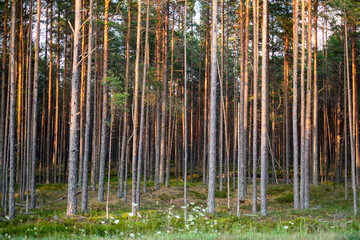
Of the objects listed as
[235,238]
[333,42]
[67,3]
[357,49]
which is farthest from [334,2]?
[67,3]

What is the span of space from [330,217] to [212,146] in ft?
16.5

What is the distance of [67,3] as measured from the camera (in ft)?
83.5

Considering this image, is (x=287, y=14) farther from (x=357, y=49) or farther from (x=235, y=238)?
(x=235, y=238)

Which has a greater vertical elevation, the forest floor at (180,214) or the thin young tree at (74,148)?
the thin young tree at (74,148)

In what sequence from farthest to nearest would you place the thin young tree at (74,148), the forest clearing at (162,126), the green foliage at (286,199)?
1. the green foliage at (286,199)
2. the thin young tree at (74,148)
3. the forest clearing at (162,126)

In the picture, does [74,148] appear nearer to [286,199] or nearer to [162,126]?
[162,126]

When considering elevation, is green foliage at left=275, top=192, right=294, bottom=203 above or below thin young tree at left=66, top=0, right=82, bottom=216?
below

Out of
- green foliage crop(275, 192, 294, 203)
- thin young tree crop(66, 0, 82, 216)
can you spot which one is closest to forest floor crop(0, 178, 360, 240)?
green foliage crop(275, 192, 294, 203)

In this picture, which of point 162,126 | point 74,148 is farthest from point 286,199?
point 74,148

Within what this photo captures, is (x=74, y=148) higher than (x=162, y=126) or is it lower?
lower

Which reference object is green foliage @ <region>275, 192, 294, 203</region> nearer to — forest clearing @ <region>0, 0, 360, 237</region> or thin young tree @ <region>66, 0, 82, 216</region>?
forest clearing @ <region>0, 0, 360, 237</region>

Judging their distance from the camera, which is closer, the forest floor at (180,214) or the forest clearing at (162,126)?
the forest floor at (180,214)

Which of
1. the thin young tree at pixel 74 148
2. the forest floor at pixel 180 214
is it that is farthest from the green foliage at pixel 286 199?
the thin young tree at pixel 74 148

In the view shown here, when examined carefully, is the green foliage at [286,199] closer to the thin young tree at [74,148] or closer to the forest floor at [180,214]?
the forest floor at [180,214]
